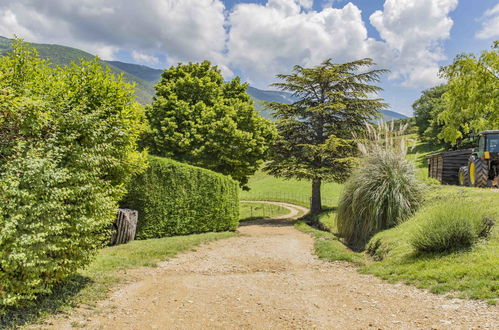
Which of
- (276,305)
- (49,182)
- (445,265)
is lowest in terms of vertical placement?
(276,305)

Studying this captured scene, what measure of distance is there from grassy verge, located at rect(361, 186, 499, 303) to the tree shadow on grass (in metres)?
5.11

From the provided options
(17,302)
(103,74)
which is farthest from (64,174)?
(103,74)

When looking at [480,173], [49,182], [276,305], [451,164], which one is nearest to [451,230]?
[276,305]

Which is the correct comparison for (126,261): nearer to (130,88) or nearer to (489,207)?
(130,88)

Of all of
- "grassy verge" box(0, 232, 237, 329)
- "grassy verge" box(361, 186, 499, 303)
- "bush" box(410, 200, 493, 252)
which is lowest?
"grassy verge" box(0, 232, 237, 329)

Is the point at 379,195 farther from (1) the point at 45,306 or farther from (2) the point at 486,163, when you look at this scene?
(1) the point at 45,306

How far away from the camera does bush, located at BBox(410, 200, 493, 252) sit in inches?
236

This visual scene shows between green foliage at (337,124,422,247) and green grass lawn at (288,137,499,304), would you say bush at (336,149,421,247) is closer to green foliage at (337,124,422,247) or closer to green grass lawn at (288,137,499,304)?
green foliage at (337,124,422,247)

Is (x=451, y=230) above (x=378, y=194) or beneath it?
beneath

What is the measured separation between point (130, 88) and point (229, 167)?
43.5ft

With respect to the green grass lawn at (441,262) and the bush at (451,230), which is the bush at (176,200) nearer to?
the green grass lawn at (441,262)

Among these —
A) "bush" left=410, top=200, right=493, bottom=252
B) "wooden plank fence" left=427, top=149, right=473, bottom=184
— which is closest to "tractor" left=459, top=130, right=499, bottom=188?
"wooden plank fence" left=427, top=149, right=473, bottom=184

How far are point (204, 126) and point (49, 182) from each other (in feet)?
48.1

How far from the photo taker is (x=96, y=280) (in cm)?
520
